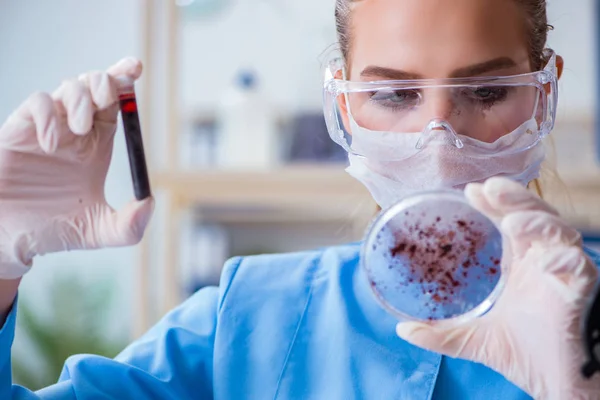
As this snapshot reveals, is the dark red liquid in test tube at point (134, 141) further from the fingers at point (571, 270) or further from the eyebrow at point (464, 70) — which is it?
the fingers at point (571, 270)

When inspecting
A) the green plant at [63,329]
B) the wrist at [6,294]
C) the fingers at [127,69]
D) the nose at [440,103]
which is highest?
the fingers at [127,69]

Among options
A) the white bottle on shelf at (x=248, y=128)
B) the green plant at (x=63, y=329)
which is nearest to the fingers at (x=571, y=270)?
the white bottle on shelf at (x=248, y=128)

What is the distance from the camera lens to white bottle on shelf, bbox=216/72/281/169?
2.18 m

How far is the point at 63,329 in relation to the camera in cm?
251

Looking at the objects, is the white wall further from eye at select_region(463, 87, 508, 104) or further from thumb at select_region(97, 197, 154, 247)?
thumb at select_region(97, 197, 154, 247)

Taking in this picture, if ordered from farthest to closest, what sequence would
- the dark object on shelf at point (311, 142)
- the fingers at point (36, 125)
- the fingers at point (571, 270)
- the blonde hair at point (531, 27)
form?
the dark object on shelf at point (311, 142)
the blonde hair at point (531, 27)
the fingers at point (36, 125)
the fingers at point (571, 270)

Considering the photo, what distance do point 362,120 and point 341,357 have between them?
36cm

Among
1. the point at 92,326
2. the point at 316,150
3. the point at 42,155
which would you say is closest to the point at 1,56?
the point at 92,326

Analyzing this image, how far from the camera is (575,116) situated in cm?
237

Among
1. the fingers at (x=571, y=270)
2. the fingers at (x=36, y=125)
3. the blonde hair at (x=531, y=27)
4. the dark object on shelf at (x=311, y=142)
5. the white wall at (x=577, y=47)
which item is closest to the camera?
the fingers at (x=571, y=270)

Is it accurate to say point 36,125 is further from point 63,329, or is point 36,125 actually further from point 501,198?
point 63,329

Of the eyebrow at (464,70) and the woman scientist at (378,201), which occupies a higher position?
the eyebrow at (464,70)

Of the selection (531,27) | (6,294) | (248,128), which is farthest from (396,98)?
(248,128)

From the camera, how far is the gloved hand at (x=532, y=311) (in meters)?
0.72
